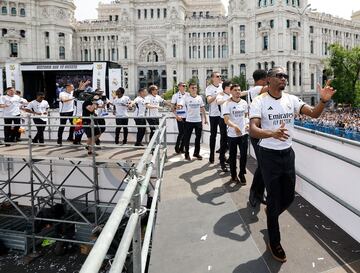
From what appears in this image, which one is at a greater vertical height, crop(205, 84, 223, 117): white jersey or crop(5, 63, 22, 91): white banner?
crop(5, 63, 22, 91): white banner

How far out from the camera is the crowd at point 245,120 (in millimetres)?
3971

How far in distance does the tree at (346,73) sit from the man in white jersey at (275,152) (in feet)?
148

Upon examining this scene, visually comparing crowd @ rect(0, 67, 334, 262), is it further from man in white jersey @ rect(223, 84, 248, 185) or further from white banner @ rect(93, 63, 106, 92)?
white banner @ rect(93, 63, 106, 92)

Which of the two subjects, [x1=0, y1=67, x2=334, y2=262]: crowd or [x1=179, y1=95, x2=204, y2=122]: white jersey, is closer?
[x1=0, y1=67, x2=334, y2=262]: crowd

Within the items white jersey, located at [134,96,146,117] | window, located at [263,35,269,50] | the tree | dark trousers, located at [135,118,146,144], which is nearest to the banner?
white jersey, located at [134,96,146,117]

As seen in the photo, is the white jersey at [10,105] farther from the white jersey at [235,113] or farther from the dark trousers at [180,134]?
the white jersey at [235,113]

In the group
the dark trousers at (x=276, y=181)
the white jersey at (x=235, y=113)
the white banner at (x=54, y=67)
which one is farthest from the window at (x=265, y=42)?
the dark trousers at (x=276, y=181)

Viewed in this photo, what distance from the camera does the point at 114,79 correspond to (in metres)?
21.8

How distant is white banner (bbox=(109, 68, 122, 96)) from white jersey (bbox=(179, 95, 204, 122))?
13513 millimetres

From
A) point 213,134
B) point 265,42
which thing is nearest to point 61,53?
point 265,42

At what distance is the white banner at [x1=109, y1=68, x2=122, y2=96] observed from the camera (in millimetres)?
21484

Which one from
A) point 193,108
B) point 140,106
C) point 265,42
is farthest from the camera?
point 265,42

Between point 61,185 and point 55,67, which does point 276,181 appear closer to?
point 61,185

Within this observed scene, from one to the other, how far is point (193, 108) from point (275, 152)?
4772mm
